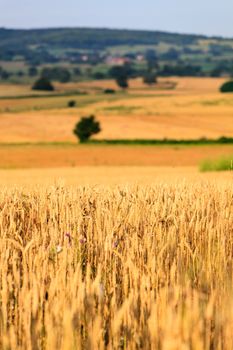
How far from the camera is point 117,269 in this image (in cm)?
592

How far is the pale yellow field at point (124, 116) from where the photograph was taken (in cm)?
5197

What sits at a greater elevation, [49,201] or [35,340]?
[49,201]

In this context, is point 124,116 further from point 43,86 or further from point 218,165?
point 43,86

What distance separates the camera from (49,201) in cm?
791

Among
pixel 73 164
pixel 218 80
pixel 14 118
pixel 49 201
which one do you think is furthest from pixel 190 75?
pixel 49 201

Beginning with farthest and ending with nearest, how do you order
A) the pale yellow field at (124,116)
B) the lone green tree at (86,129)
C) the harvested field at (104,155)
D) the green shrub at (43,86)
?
the green shrub at (43,86)
the pale yellow field at (124,116)
the lone green tree at (86,129)
the harvested field at (104,155)

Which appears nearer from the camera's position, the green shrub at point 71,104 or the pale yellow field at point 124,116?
the pale yellow field at point 124,116

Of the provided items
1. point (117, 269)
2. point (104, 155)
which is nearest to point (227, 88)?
point (104, 155)

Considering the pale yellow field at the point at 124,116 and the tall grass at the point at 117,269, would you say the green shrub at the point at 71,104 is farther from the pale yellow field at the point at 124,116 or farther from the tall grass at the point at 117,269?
the tall grass at the point at 117,269

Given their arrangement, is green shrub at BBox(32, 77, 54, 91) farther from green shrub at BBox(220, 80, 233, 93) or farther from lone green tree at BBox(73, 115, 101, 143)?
lone green tree at BBox(73, 115, 101, 143)

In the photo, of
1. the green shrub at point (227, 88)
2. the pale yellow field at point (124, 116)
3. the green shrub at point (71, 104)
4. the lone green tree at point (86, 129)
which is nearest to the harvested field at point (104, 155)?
the lone green tree at point (86, 129)

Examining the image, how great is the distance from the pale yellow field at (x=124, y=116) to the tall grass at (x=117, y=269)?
4139cm

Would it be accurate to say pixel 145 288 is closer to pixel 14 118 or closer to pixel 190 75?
pixel 14 118

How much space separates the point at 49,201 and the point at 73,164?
23.7 m
